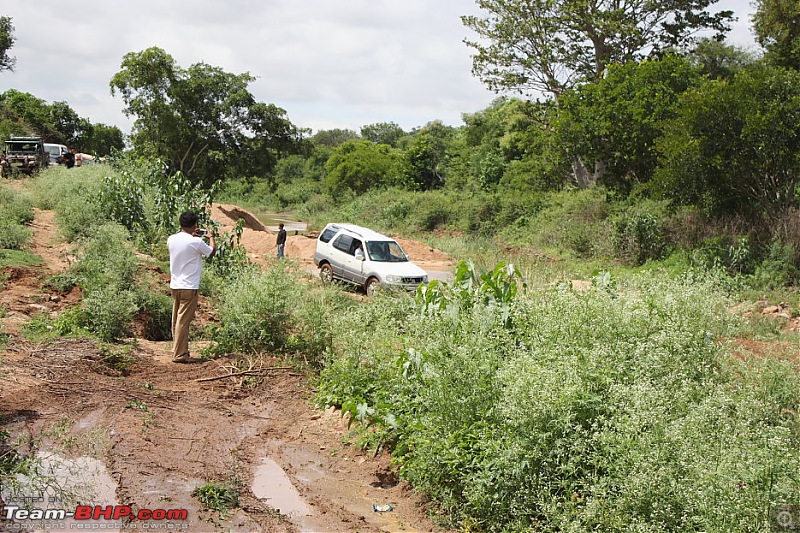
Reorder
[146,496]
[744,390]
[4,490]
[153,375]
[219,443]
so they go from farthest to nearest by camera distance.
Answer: [153,375] → [219,443] → [744,390] → [146,496] → [4,490]

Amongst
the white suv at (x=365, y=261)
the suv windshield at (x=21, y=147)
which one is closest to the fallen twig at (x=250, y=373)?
the white suv at (x=365, y=261)

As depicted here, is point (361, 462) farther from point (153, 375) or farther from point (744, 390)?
point (744, 390)

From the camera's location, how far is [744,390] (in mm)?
5543

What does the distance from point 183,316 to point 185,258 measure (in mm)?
716

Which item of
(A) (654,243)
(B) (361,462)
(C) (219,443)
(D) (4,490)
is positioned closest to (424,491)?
(B) (361,462)

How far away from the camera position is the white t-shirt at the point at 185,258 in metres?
8.52

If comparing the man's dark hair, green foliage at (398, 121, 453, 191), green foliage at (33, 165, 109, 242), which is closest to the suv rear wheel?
green foliage at (33, 165, 109, 242)

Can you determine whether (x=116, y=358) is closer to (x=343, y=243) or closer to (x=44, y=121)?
(x=343, y=243)

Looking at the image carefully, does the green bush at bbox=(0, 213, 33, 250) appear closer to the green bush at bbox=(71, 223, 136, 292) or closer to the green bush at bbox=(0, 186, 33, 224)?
the green bush at bbox=(0, 186, 33, 224)

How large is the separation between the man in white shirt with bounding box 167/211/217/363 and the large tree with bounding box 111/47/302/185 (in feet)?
76.5

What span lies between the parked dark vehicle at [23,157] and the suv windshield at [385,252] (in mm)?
15842

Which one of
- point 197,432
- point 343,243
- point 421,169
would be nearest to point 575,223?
point 343,243

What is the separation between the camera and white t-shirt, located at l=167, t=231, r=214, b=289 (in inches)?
335

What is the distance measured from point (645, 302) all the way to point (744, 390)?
1271 mm
